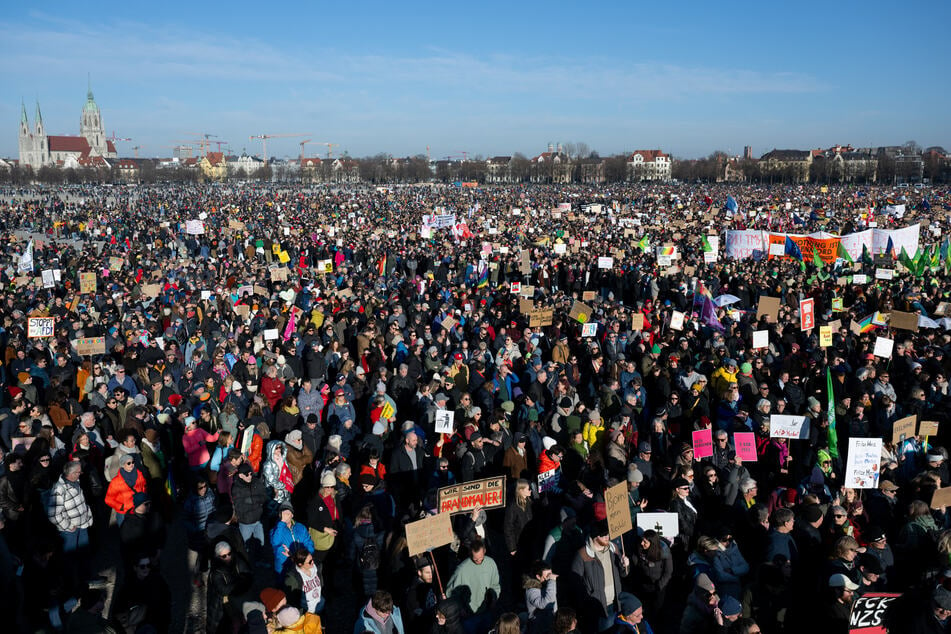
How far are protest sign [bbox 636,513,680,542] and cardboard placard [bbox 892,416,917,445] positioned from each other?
2848mm

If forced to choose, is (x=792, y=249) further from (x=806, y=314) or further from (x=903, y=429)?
→ (x=903, y=429)

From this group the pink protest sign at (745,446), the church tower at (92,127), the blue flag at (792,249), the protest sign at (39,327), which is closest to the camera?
the pink protest sign at (745,446)

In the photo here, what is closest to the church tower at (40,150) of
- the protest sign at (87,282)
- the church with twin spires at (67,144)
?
the church with twin spires at (67,144)

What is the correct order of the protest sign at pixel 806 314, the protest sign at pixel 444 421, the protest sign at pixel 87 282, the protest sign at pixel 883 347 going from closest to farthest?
the protest sign at pixel 444 421
the protest sign at pixel 883 347
the protest sign at pixel 806 314
the protest sign at pixel 87 282

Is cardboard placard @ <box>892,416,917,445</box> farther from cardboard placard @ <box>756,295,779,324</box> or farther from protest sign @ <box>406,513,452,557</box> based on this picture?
cardboard placard @ <box>756,295,779,324</box>

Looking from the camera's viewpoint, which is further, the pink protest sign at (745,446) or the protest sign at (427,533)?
the pink protest sign at (745,446)

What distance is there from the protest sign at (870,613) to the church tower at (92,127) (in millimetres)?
200970

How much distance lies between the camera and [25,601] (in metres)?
4.77

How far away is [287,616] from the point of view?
161 inches

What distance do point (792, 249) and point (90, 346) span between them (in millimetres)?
15113

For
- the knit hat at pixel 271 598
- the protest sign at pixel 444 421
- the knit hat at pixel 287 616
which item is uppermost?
the protest sign at pixel 444 421

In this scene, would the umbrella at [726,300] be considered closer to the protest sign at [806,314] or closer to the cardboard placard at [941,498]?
the protest sign at [806,314]

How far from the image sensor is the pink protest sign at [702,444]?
267 inches

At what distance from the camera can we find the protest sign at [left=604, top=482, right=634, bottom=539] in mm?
4961
